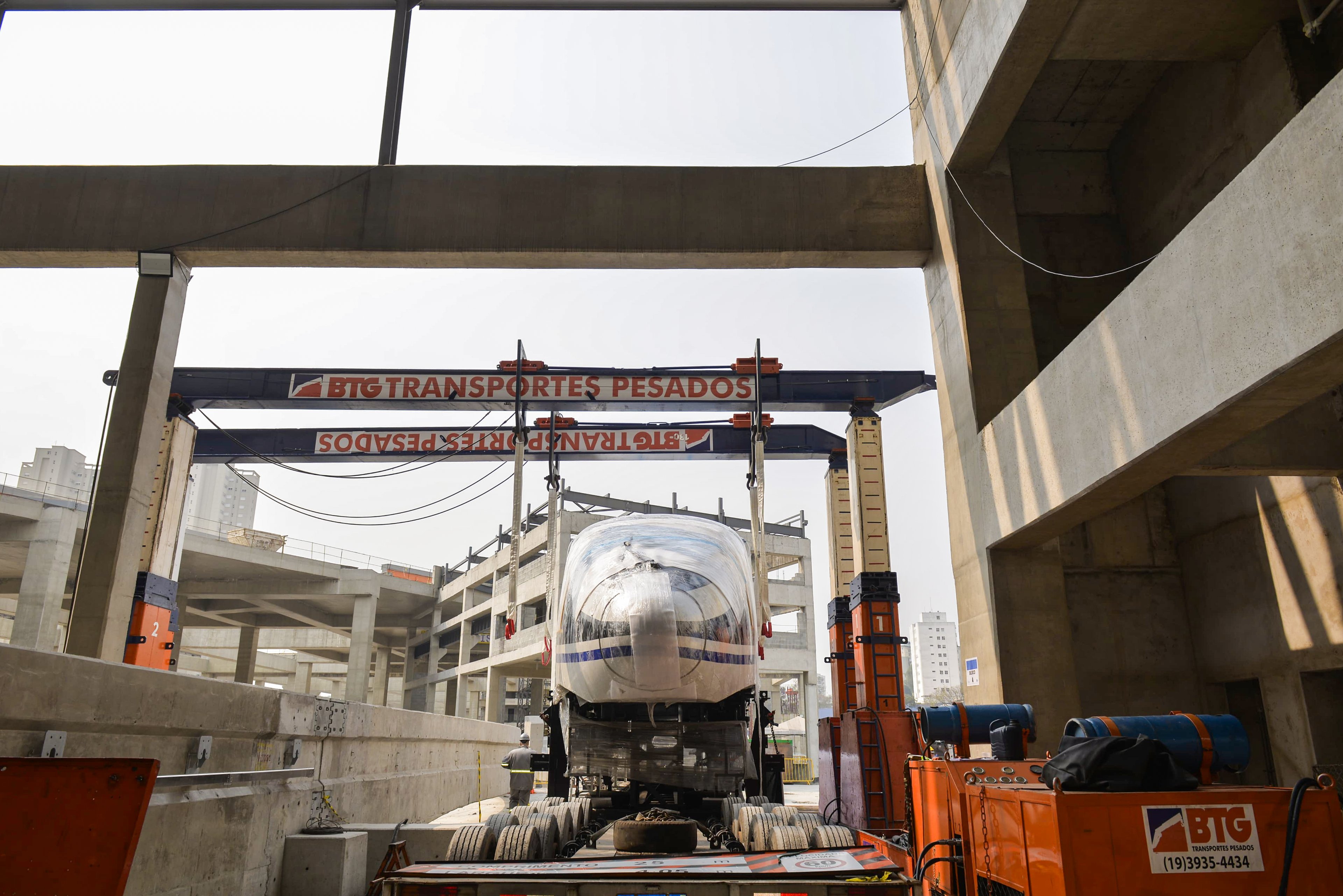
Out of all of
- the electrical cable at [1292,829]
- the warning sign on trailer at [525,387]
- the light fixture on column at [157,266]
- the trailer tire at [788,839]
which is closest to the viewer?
the electrical cable at [1292,829]

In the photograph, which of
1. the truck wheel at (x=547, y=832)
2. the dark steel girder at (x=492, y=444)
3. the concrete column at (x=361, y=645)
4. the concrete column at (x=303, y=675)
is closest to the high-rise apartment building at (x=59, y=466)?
the concrete column at (x=361, y=645)

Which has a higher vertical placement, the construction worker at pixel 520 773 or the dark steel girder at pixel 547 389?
the dark steel girder at pixel 547 389

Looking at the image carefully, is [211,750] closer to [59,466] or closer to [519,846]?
[519,846]

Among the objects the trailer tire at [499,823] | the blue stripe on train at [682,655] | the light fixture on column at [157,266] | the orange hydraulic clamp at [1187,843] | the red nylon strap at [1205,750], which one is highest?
the light fixture on column at [157,266]

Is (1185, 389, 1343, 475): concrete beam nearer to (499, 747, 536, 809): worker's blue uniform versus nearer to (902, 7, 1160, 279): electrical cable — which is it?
(902, 7, 1160, 279): electrical cable

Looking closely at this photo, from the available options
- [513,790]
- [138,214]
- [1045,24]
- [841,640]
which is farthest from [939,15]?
[513,790]

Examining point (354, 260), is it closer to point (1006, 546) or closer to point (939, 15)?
point (939, 15)

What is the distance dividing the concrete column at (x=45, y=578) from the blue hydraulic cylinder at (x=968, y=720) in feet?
114

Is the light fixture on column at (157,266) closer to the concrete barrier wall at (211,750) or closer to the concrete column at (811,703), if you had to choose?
the concrete barrier wall at (211,750)

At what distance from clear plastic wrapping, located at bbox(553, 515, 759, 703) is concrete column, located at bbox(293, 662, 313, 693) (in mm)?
72890

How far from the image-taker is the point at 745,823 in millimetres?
8414

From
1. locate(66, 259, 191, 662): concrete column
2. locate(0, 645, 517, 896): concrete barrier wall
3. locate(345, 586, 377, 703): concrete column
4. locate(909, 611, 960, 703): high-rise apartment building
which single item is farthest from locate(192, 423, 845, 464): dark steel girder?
locate(909, 611, 960, 703): high-rise apartment building

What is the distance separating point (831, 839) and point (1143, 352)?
17.5 ft

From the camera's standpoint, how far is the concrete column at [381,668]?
3024 inches
